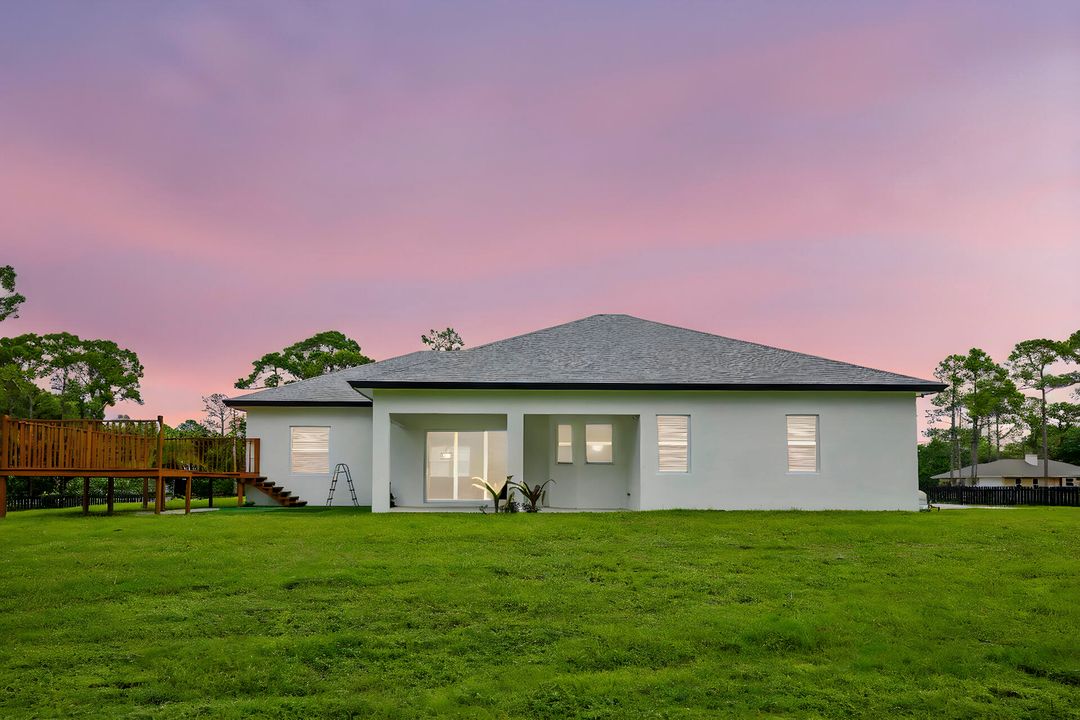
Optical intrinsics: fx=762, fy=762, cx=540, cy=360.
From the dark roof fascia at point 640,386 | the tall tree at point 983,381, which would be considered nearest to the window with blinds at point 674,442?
the dark roof fascia at point 640,386

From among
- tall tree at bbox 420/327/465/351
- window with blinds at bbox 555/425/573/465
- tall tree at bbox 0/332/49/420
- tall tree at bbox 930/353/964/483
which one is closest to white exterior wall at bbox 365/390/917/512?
window with blinds at bbox 555/425/573/465

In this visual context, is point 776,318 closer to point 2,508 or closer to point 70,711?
point 2,508

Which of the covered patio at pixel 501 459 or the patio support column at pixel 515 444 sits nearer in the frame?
the patio support column at pixel 515 444

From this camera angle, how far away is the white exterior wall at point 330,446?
865 inches

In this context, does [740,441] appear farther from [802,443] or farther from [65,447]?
[65,447]

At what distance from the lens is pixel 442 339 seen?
173 ft

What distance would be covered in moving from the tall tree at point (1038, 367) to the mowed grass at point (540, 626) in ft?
120

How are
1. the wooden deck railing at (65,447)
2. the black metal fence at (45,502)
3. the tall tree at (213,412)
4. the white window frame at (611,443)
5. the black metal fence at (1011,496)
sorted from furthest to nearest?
the tall tree at (213,412) → the black metal fence at (1011,496) → the black metal fence at (45,502) → the white window frame at (611,443) → the wooden deck railing at (65,447)

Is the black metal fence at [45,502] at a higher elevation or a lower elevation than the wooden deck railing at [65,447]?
lower

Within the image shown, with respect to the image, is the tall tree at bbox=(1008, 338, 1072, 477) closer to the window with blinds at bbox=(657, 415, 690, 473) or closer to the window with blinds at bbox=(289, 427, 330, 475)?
the window with blinds at bbox=(657, 415, 690, 473)

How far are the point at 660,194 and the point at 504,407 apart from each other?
9233 millimetres

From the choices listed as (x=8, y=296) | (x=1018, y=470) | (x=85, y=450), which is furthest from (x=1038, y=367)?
(x=8, y=296)

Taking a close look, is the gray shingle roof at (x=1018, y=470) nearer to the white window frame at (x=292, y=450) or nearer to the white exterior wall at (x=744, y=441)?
the white exterior wall at (x=744, y=441)

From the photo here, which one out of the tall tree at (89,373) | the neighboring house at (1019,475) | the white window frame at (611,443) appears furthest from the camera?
the neighboring house at (1019,475)
